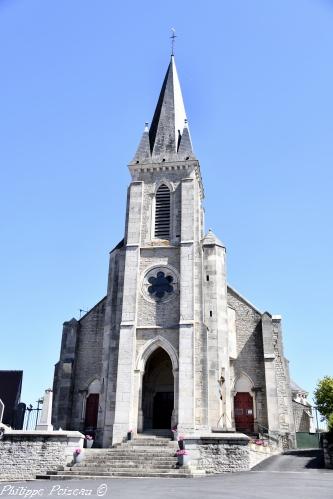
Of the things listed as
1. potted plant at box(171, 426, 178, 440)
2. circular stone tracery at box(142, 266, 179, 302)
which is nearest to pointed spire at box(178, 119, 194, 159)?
circular stone tracery at box(142, 266, 179, 302)

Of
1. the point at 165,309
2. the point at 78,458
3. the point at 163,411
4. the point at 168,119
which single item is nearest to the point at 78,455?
the point at 78,458

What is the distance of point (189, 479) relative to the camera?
15398mm

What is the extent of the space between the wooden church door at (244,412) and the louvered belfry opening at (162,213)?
33.9 ft

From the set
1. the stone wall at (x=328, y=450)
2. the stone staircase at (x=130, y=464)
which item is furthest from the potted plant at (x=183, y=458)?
the stone wall at (x=328, y=450)

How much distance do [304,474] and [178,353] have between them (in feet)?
32.6

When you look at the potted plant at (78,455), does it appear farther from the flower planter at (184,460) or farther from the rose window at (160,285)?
the rose window at (160,285)

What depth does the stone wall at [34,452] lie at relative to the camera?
58.1 ft

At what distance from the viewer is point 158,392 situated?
2656 cm

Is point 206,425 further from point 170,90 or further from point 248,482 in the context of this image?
point 170,90

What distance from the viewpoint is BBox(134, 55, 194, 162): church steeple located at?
30.5 metres

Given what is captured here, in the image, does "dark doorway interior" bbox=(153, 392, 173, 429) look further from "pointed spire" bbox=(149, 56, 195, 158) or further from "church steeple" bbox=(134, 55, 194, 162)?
"pointed spire" bbox=(149, 56, 195, 158)

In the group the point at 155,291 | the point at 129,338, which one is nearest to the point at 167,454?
the point at 129,338

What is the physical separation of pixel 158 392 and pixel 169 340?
3.84 m

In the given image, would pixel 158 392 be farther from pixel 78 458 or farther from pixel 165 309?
pixel 78 458
